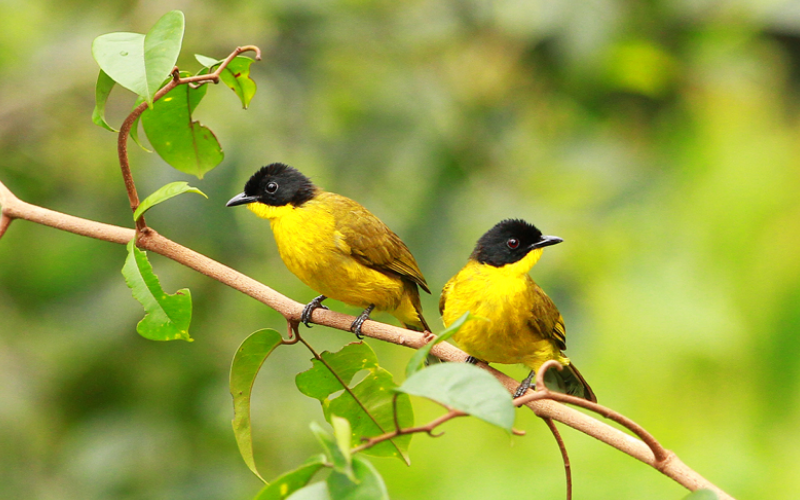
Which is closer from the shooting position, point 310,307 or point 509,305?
point 509,305

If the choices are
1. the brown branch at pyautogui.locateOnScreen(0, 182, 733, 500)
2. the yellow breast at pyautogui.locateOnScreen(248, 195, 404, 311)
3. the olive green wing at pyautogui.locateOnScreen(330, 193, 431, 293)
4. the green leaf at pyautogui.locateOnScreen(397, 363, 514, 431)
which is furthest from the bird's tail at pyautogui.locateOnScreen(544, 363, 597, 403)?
the green leaf at pyautogui.locateOnScreen(397, 363, 514, 431)

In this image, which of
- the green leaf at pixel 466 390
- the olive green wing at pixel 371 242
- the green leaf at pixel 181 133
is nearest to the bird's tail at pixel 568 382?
the olive green wing at pixel 371 242

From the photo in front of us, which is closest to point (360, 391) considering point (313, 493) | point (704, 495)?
point (313, 493)

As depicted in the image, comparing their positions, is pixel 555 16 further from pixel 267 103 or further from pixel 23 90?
pixel 23 90

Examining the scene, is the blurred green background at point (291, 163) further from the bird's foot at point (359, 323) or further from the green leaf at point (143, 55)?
the green leaf at point (143, 55)

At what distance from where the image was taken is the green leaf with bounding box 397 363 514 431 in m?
1.05

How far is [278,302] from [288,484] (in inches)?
23.3

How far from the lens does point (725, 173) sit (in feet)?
22.2

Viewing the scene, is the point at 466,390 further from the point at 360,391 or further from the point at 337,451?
the point at 360,391

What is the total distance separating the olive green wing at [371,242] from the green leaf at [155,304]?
1.11 metres

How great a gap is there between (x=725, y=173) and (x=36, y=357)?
5.68 m

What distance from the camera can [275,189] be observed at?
2734 mm

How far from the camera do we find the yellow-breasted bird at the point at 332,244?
2576 mm

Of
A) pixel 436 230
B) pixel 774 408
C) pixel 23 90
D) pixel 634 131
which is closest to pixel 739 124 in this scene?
pixel 774 408
